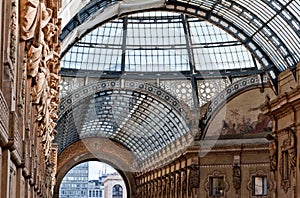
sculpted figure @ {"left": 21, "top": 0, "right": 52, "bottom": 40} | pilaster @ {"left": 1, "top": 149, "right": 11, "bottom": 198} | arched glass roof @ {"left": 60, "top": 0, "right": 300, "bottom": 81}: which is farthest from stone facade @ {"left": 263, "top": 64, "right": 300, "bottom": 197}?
pilaster @ {"left": 1, "top": 149, "right": 11, "bottom": 198}

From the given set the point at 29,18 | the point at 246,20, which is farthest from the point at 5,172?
the point at 246,20

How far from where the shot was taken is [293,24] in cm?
4250

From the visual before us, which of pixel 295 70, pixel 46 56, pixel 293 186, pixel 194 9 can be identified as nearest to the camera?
pixel 46 56

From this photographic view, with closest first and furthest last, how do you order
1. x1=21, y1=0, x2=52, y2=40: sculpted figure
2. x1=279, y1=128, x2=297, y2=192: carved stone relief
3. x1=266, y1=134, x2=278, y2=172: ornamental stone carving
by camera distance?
1. x1=21, y1=0, x2=52, y2=40: sculpted figure
2. x1=279, y1=128, x2=297, y2=192: carved stone relief
3. x1=266, y1=134, x2=278, y2=172: ornamental stone carving

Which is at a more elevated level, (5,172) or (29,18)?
(29,18)

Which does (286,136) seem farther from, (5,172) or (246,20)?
(5,172)

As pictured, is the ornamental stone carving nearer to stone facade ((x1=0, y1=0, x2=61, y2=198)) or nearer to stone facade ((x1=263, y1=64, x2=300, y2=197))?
stone facade ((x1=263, y1=64, x2=300, y2=197))

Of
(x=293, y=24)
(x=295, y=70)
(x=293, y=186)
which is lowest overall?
(x=293, y=186)

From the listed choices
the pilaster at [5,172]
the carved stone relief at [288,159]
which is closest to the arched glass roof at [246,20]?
the carved stone relief at [288,159]

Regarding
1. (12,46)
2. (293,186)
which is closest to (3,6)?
(12,46)

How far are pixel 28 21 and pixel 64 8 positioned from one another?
1997 centimetres

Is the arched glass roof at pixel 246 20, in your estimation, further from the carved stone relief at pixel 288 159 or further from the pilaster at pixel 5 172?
the pilaster at pixel 5 172

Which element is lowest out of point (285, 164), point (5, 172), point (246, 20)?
point (5, 172)

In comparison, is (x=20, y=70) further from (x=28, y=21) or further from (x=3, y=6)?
(x=3, y=6)
